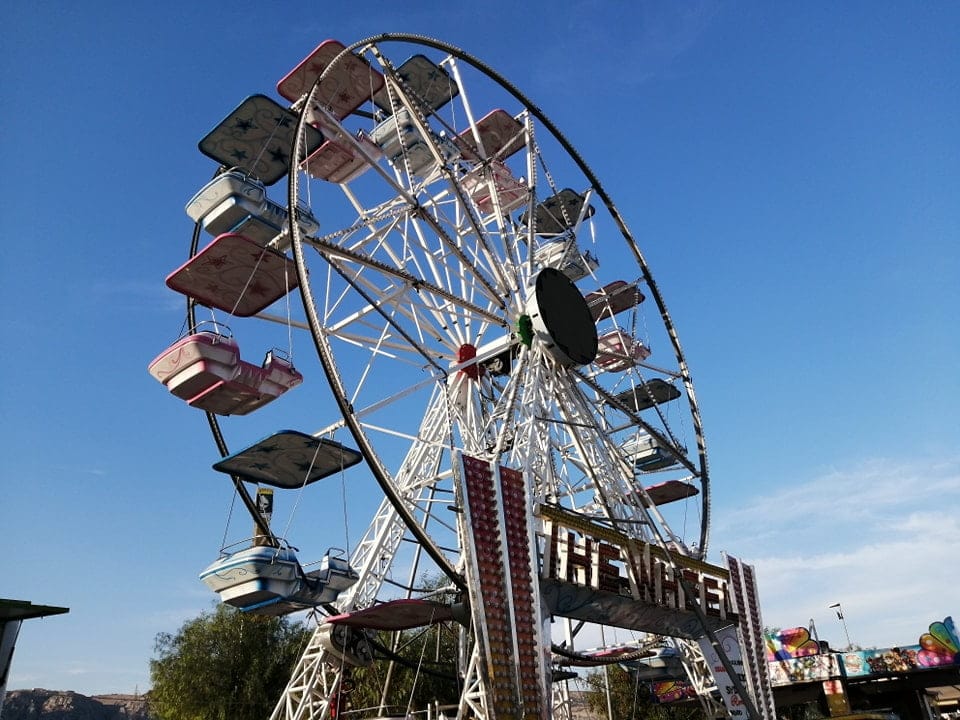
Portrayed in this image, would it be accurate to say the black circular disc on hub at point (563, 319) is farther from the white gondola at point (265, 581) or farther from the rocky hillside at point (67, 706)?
the rocky hillside at point (67, 706)

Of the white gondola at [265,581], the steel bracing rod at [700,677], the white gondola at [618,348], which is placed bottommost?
the steel bracing rod at [700,677]

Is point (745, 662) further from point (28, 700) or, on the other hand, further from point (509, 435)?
point (28, 700)

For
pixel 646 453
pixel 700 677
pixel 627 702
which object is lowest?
pixel 700 677

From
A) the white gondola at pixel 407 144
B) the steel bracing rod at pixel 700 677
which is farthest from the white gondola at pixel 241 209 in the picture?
the steel bracing rod at pixel 700 677

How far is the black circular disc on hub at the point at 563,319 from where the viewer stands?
56.0ft

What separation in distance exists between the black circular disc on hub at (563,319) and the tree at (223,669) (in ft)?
49.6

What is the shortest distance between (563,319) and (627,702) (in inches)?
1075

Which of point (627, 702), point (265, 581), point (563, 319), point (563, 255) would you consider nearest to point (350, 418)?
point (265, 581)

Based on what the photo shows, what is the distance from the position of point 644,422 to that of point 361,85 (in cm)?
1109

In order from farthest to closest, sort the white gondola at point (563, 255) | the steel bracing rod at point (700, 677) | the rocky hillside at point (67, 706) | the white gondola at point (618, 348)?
the rocky hillside at point (67, 706), the white gondola at point (618, 348), the white gondola at point (563, 255), the steel bracing rod at point (700, 677)

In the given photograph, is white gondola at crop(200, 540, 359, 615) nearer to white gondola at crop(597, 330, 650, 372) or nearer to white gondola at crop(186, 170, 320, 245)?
white gondola at crop(186, 170, 320, 245)

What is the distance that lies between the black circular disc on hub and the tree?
595 inches

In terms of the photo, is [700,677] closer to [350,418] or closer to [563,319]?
[563,319]

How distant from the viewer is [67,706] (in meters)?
53.0
